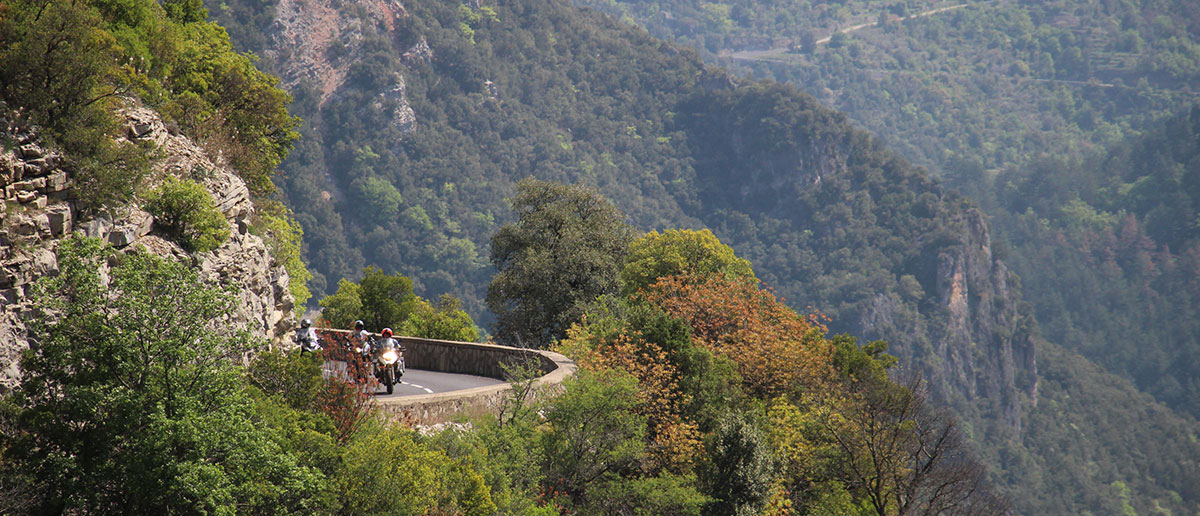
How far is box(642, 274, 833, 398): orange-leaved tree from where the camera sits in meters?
35.8

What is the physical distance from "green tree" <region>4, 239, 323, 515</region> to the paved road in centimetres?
856

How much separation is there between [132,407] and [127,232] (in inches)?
191

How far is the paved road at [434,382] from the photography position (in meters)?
24.2

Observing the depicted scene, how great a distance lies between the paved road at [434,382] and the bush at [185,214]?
5319 millimetres

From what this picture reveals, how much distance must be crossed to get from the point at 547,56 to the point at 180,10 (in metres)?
164

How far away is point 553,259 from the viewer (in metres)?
48.9

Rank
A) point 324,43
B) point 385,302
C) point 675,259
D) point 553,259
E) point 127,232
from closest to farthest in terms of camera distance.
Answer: point 127,232, point 675,259, point 385,302, point 553,259, point 324,43

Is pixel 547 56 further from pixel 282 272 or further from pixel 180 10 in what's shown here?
pixel 282 272

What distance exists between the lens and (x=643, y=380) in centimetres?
2991

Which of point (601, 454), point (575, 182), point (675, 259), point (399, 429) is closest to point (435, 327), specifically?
point (675, 259)

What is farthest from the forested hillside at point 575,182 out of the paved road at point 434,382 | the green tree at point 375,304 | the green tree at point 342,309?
the paved road at point 434,382

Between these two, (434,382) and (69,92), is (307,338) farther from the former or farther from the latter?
(69,92)

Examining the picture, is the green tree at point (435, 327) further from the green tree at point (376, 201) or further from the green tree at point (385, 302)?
the green tree at point (376, 201)

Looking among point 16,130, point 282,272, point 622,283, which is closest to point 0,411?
point 16,130
